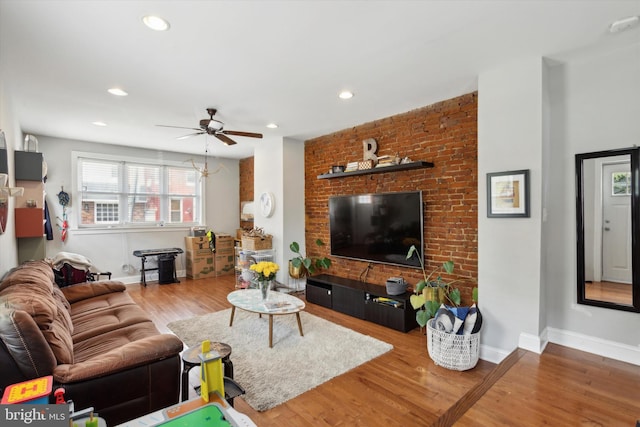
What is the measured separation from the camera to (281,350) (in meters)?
3.07

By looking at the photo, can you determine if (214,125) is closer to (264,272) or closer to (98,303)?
(264,272)

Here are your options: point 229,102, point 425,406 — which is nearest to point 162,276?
point 229,102

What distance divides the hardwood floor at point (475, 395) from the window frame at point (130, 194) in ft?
16.1

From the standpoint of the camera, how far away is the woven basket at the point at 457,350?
2648 millimetres

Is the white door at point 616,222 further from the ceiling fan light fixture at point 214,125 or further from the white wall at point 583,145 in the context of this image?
the ceiling fan light fixture at point 214,125

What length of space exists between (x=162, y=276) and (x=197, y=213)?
60.6 inches

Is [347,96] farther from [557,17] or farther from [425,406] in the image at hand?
[425,406]

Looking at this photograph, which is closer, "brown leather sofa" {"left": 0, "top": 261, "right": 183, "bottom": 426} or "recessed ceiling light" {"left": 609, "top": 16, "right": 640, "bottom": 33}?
"brown leather sofa" {"left": 0, "top": 261, "right": 183, "bottom": 426}

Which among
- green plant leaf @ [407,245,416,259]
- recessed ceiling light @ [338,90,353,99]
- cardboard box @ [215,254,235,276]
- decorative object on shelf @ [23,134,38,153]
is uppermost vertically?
recessed ceiling light @ [338,90,353,99]

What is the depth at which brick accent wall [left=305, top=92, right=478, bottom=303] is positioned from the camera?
333 centimetres

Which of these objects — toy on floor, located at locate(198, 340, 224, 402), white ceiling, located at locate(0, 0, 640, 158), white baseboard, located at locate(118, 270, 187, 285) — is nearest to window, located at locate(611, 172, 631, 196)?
white ceiling, located at locate(0, 0, 640, 158)

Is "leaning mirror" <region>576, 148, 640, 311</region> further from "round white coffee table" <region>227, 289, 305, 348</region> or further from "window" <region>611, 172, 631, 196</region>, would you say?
"round white coffee table" <region>227, 289, 305, 348</region>

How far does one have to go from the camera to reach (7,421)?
31.9 inches

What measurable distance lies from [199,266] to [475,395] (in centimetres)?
545
